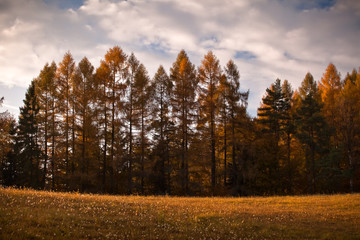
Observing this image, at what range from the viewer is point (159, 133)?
2934 centimetres

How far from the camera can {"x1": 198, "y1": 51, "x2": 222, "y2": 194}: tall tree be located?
27922mm

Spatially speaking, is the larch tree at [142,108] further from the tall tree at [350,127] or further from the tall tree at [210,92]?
the tall tree at [350,127]

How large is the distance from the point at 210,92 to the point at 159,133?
7.45 m

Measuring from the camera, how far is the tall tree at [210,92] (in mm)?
27922

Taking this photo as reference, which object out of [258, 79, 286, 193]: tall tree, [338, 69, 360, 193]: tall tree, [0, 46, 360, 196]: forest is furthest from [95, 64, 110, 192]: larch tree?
[338, 69, 360, 193]: tall tree

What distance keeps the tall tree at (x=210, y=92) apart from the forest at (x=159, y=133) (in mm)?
111

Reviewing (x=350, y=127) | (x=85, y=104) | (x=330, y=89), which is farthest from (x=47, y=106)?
(x=330, y=89)

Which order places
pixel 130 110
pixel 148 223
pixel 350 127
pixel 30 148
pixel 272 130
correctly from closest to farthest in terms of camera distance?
pixel 148 223 < pixel 130 110 < pixel 350 127 < pixel 30 148 < pixel 272 130

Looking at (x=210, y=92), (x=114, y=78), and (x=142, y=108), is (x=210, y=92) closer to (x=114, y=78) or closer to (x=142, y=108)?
(x=142, y=108)

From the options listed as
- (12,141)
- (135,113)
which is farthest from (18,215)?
(12,141)

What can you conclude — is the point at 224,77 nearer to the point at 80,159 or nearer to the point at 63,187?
the point at 80,159

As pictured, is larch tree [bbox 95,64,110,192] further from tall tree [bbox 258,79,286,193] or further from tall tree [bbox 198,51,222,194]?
tall tree [bbox 258,79,286,193]

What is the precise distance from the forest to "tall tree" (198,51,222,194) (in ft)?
0.37

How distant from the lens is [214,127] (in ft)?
92.6
